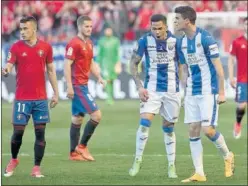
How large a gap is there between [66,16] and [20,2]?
1536 mm

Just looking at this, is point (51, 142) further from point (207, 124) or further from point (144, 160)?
point (207, 124)

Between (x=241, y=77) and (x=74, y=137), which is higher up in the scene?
(x=241, y=77)

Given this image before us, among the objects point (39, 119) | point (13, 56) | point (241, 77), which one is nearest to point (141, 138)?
point (39, 119)

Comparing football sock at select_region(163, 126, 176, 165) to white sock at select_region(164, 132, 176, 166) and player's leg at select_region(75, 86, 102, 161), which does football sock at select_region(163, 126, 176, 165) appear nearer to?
white sock at select_region(164, 132, 176, 166)

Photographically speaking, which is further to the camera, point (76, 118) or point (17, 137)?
point (76, 118)

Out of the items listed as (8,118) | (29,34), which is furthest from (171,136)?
(8,118)

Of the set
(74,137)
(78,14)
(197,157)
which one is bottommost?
(74,137)

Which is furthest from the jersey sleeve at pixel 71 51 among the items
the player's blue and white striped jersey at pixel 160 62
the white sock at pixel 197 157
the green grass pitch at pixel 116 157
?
the white sock at pixel 197 157

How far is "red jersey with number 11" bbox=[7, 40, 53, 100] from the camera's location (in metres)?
11.3

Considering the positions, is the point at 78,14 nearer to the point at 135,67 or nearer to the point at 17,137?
the point at 135,67

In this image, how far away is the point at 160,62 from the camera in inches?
482

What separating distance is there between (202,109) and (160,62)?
2.90 ft

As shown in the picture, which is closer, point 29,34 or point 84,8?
point 29,34

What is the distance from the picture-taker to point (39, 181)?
11.6 metres
